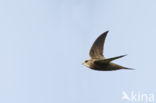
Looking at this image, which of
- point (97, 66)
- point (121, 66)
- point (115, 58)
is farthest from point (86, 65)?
point (115, 58)

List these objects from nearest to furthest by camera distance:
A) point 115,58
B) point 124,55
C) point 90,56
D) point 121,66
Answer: point 124,55, point 115,58, point 121,66, point 90,56

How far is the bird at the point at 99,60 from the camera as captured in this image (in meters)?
13.0

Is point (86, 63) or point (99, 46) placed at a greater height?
point (99, 46)

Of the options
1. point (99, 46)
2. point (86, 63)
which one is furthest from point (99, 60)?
point (99, 46)

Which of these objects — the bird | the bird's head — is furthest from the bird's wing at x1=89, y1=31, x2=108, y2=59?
the bird's head

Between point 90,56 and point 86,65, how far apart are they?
1182mm

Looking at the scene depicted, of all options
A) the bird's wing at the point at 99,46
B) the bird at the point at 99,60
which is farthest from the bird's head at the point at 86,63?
the bird's wing at the point at 99,46

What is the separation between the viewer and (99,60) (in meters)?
13.0

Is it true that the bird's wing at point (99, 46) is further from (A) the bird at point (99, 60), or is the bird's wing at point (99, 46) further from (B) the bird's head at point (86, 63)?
(B) the bird's head at point (86, 63)

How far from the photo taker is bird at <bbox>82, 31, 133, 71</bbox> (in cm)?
1295

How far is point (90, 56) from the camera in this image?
48.0 feet

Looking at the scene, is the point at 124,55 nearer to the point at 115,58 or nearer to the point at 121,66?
the point at 115,58

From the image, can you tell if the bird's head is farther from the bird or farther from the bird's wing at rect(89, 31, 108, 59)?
the bird's wing at rect(89, 31, 108, 59)

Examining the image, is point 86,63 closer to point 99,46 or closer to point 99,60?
point 99,60
